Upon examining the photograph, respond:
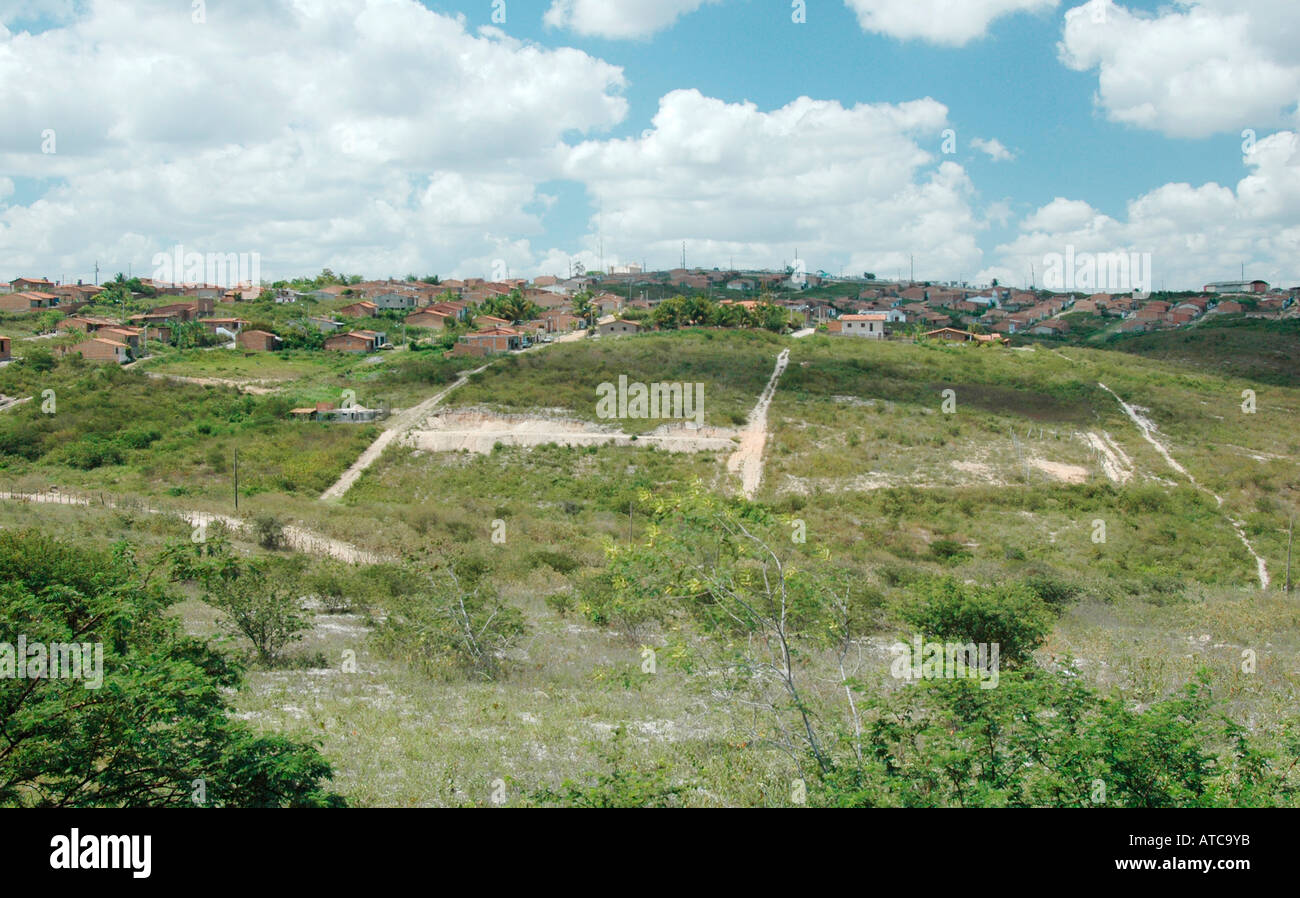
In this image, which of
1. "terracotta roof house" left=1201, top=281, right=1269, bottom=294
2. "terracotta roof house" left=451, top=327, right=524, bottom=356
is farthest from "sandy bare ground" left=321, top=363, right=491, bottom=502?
"terracotta roof house" left=1201, top=281, right=1269, bottom=294

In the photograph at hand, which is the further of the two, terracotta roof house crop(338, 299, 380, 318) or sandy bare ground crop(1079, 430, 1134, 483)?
terracotta roof house crop(338, 299, 380, 318)

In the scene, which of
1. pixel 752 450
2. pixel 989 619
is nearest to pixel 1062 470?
pixel 752 450

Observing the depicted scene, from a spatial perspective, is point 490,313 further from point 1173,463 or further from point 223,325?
point 1173,463

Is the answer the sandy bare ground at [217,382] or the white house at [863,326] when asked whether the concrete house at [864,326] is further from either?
the sandy bare ground at [217,382]

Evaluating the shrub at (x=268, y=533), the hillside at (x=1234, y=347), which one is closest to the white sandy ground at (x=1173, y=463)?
the hillside at (x=1234, y=347)

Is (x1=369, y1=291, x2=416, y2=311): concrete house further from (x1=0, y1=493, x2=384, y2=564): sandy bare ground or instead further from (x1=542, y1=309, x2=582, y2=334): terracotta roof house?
(x1=0, y1=493, x2=384, y2=564): sandy bare ground
